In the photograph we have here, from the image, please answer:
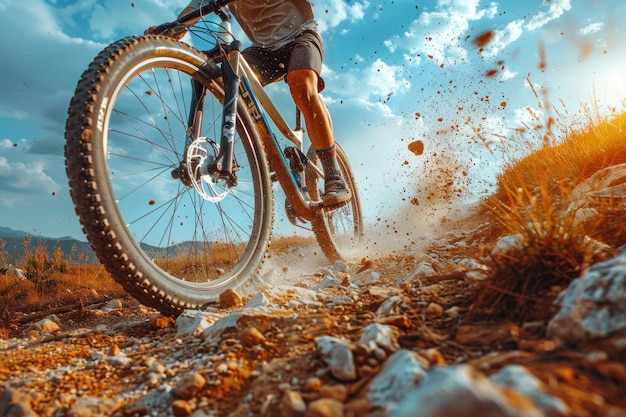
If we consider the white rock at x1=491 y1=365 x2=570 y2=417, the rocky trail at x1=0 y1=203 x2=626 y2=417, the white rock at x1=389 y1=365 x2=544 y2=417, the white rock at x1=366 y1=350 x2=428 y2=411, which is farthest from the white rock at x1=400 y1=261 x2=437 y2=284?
the white rock at x1=389 y1=365 x2=544 y2=417

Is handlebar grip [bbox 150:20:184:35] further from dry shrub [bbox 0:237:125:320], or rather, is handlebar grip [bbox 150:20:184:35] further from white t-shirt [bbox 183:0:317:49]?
dry shrub [bbox 0:237:125:320]

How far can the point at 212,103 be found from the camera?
2.70 m

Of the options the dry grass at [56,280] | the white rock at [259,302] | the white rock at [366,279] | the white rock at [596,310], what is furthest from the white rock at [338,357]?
the dry grass at [56,280]

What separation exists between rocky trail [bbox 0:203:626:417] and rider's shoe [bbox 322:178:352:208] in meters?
1.54

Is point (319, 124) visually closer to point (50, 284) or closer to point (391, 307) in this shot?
point (391, 307)

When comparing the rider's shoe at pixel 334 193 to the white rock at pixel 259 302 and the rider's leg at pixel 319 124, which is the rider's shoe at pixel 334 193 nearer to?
the rider's leg at pixel 319 124

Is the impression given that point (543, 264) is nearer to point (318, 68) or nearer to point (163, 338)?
point (163, 338)

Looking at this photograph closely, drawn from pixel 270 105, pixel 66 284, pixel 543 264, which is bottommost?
pixel 66 284

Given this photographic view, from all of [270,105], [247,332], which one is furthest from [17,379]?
[270,105]

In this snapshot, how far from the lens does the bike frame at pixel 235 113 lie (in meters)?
2.37

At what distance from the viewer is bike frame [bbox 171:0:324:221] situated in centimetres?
237

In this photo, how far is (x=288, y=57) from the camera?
3.26m

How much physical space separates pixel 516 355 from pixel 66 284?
565 centimetres

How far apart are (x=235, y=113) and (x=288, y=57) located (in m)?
1.10
